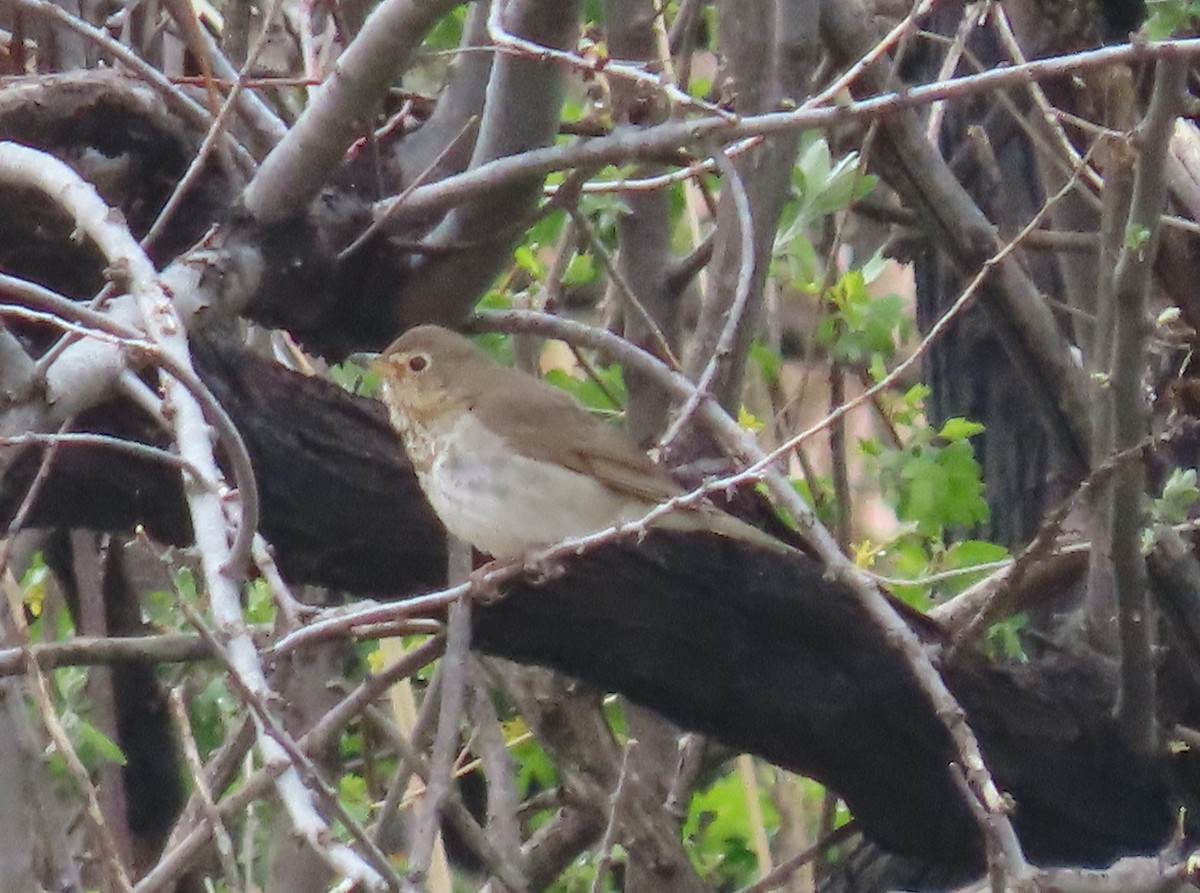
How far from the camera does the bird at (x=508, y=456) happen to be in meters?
3.50

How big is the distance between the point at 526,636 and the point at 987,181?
2291 millimetres

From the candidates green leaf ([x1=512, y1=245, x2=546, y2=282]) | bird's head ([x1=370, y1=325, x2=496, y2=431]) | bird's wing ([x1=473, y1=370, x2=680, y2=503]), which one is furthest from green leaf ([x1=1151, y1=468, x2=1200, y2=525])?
green leaf ([x1=512, y1=245, x2=546, y2=282])

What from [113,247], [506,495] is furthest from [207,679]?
[113,247]

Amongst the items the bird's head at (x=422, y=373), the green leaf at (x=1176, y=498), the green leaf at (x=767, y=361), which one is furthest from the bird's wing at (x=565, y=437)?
the green leaf at (x=1176, y=498)

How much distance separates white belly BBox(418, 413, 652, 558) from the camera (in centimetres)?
344

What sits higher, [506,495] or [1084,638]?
[506,495]

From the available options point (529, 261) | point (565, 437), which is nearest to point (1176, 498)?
point (565, 437)

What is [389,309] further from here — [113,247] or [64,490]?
[113,247]

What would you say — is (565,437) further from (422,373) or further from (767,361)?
(767,361)

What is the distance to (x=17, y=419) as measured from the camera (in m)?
2.44

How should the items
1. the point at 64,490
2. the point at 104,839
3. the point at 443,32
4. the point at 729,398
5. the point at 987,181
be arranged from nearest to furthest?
1. the point at 104,839
2. the point at 64,490
3. the point at 729,398
4. the point at 443,32
5. the point at 987,181

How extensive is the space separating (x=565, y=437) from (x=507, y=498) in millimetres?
261

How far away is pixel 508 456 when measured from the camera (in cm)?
Result: 385

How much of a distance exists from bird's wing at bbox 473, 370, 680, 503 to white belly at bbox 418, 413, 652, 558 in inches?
1.3
